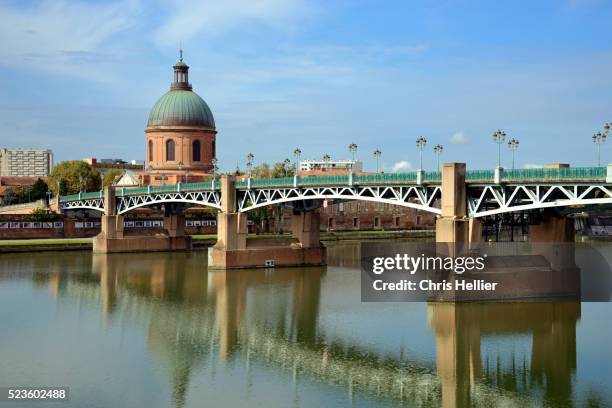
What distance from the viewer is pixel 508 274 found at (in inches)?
2216

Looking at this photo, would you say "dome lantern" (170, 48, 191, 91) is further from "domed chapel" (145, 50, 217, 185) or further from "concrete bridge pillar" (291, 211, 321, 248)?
"concrete bridge pillar" (291, 211, 321, 248)

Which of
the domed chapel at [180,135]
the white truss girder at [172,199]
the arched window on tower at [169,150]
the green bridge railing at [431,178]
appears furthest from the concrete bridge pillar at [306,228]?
the arched window on tower at [169,150]

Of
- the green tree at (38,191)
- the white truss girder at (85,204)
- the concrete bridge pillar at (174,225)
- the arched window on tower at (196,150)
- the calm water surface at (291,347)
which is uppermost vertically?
the arched window on tower at (196,150)

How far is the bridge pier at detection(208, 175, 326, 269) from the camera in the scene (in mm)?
78500

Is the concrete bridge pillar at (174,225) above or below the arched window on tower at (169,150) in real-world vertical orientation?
below

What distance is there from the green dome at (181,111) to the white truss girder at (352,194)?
4597 cm

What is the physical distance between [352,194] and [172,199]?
30021 mm

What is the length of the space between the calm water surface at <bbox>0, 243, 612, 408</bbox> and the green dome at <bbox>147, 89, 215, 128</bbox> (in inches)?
2443

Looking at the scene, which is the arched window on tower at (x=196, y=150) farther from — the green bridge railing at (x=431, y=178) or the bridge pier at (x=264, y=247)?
the bridge pier at (x=264, y=247)

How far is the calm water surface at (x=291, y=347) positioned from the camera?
3656cm

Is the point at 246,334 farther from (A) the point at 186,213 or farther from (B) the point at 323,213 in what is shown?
(B) the point at 323,213

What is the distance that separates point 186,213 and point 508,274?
71.0 meters

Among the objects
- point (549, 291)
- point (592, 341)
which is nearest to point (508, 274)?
point (549, 291)

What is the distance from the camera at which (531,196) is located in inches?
2162
